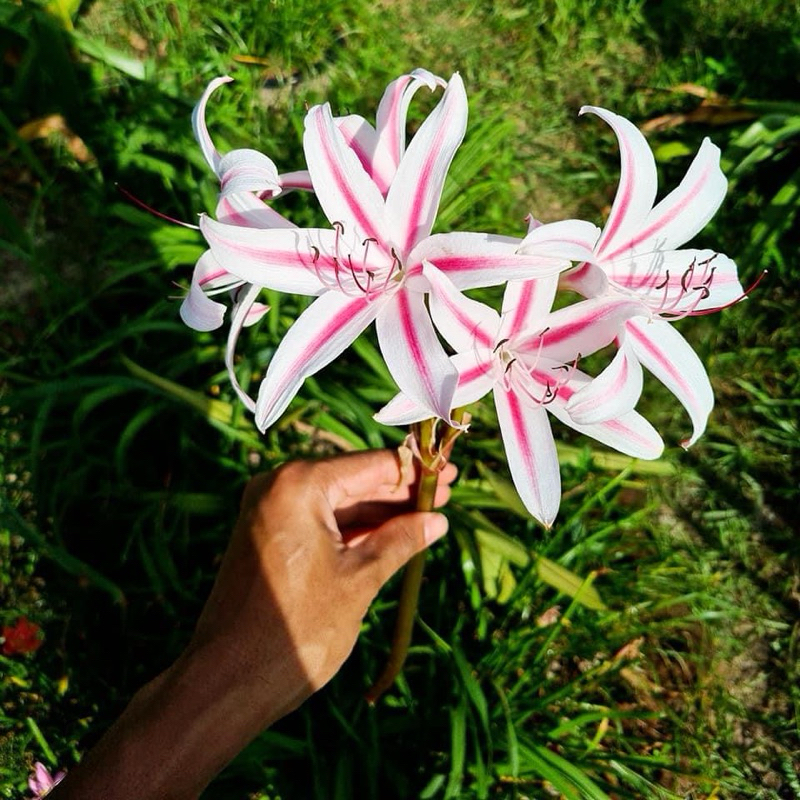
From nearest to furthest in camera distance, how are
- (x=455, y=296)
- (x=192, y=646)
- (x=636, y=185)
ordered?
(x=455, y=296), (x=636, y=185), (x=192, y=646)

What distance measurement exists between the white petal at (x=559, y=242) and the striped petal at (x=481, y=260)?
0.01m

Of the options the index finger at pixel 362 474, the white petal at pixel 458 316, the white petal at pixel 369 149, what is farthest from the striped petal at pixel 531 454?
the index finger at pixel 362 474

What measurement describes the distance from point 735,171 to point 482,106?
0.99 meters

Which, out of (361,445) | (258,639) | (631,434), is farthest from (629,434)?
(361,445)

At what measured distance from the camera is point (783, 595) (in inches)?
93.7

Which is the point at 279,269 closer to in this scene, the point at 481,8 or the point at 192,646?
the point at 192,646

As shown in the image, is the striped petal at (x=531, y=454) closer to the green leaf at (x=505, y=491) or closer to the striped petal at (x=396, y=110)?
the striped petal at (x=396, y=110)

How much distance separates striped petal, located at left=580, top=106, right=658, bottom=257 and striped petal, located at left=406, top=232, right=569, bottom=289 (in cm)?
21

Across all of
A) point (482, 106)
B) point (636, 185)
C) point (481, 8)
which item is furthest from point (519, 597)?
point (481, 8)

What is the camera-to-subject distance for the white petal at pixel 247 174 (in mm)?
1036

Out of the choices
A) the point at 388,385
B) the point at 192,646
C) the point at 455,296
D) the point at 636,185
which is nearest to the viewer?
the point at 455,296

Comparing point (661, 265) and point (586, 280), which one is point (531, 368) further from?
point (661, 265)

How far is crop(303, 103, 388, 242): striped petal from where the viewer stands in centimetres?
104

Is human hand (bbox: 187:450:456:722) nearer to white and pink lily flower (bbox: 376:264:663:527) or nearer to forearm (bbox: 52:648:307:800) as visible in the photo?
forearm (bbox: 52:648:307:800)
